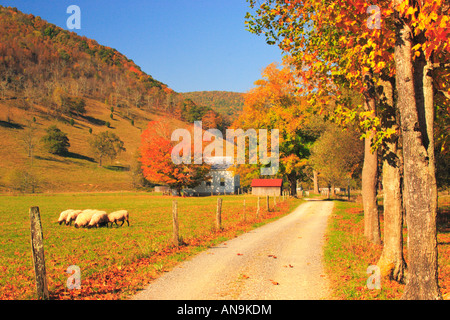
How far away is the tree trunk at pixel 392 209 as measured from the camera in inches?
396

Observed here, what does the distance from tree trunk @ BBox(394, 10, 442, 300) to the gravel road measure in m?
2.12

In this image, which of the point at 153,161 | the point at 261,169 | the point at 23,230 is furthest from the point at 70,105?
the point at 23,230

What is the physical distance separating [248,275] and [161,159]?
187ft

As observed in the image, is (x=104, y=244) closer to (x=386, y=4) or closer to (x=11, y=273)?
(x=11, y=273)

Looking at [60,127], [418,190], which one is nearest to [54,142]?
[60,127]

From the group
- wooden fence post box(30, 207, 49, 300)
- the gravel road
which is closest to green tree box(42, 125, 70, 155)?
the gravel road

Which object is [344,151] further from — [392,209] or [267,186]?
[267,186]

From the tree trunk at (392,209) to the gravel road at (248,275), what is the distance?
1.98 meters

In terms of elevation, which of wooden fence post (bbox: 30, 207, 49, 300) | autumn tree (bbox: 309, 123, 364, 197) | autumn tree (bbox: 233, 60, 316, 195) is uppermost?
autumn tree (bbox: 233, 60, 316, 195)

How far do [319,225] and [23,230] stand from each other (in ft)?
62.9

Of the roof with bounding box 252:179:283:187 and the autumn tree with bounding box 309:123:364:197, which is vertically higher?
the autumn tree with bounding box 309:123:364:197

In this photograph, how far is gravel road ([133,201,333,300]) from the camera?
26.5 ft

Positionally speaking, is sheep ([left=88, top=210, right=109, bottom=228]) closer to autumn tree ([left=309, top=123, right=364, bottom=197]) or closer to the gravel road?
the gravel road

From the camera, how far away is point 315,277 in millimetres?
9664
